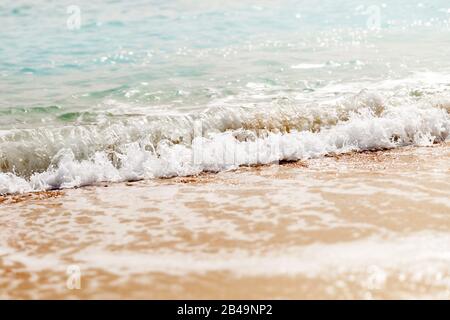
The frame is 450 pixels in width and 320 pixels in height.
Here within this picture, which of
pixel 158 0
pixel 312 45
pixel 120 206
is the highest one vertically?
pixel 158 0

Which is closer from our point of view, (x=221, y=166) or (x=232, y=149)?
(x=221, y=166)

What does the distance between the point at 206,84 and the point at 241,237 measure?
761 centimetres

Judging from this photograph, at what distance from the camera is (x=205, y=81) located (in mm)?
12320

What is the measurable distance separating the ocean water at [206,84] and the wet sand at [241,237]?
106cm

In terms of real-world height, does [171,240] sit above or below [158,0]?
below

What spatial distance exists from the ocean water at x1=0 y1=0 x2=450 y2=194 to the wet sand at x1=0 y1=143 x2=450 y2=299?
1057 millimetres

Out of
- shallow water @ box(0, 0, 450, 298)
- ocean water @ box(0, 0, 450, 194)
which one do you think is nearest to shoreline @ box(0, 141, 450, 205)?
shallow water @ box(0, 0, 450, 298)

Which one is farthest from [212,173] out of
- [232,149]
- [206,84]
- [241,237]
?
[206,84]

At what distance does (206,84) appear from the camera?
12.0m

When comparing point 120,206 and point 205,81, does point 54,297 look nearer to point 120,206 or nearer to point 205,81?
point 120,206

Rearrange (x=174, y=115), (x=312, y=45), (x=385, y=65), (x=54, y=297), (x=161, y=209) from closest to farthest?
(x=54, y=297), (x=161, y=209), (x=174, y=115), (x=385, y=65), (x=312, y=45)

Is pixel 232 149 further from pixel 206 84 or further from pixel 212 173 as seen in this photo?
pixel 206 84

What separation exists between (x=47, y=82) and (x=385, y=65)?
757 cm

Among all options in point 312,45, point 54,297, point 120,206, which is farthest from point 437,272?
point 312,45
